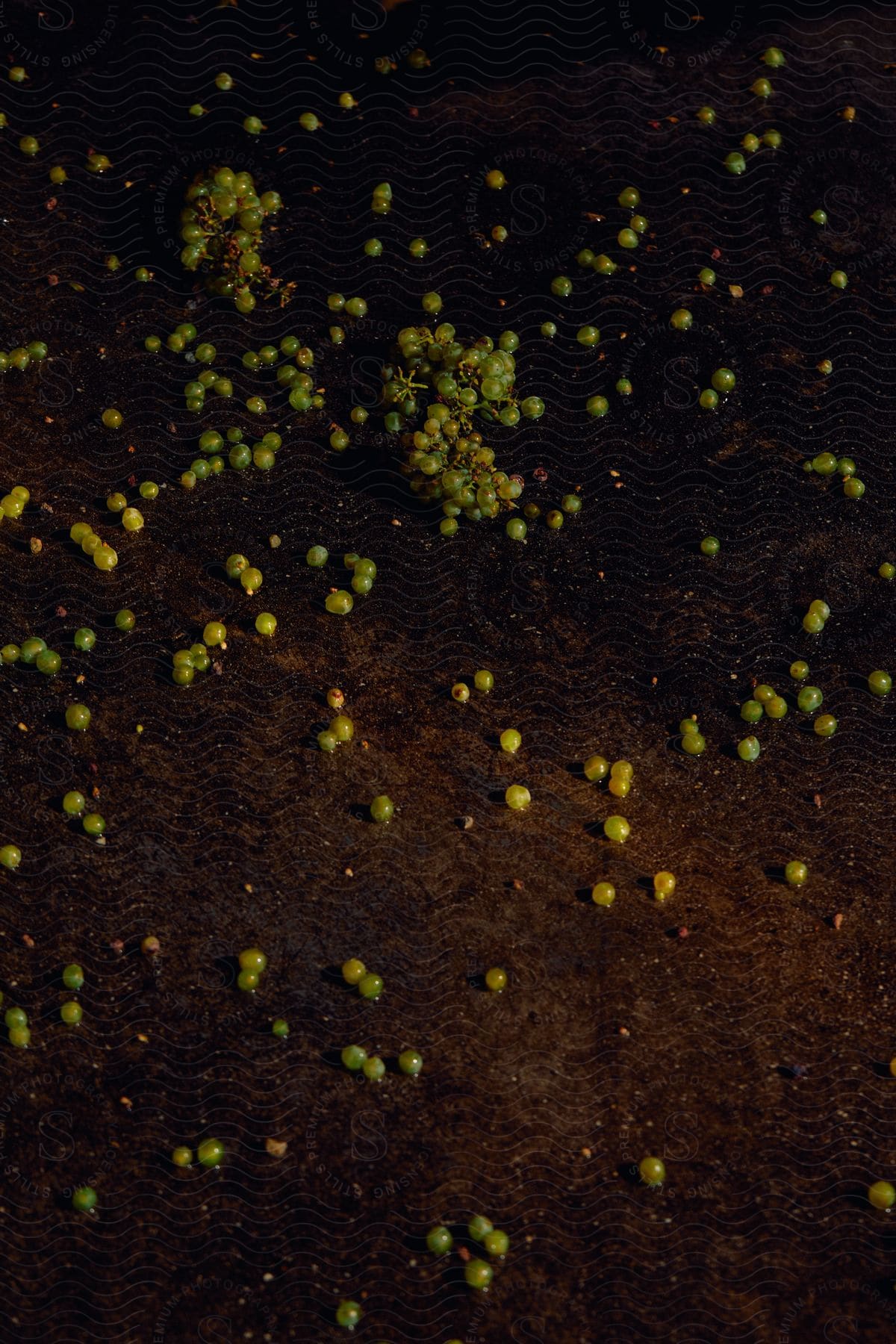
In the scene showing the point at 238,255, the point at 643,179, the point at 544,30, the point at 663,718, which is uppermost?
the point at 544,30

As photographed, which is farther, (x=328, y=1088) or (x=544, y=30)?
(x=544, y=30)

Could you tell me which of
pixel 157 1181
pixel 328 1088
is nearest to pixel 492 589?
pixel 328 1088

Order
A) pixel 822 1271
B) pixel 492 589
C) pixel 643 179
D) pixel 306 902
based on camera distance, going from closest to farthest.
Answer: pixel 822 1271 → pixel 306 902 → pixel 492 589 → pixel 643 179

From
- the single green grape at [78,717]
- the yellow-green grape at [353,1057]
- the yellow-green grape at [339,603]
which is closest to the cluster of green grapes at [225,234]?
the yellow-green grape at [339,603]

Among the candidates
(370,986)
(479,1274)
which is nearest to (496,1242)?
(479,1274)

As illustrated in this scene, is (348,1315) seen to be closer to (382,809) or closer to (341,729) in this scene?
(382,809)

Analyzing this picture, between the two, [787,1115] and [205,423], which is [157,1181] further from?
[205,423]
